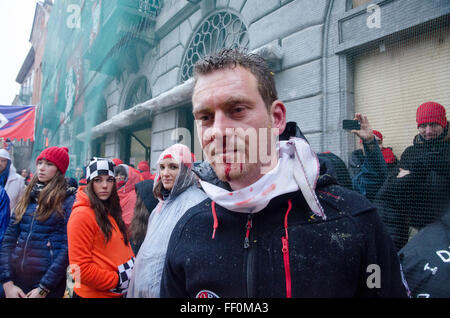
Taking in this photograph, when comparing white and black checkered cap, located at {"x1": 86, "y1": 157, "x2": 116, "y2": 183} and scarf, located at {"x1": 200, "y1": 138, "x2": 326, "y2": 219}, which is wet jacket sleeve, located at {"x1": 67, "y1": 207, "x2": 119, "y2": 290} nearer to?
white and black checkered cap, located at {"x1": 86, "y1": 157, "x2": 116, "y2": 183}

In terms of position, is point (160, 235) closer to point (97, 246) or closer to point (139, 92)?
point (97, 246)

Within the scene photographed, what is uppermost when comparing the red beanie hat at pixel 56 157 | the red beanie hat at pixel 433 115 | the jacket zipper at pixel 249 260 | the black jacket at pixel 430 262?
the red beanie hat at pixel 433 115

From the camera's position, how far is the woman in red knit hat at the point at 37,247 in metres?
2.40

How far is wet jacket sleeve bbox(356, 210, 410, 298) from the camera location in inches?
38.1

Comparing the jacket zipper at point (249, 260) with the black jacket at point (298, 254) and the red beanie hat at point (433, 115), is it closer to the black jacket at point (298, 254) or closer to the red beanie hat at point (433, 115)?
the black jacket at point (298, 254)

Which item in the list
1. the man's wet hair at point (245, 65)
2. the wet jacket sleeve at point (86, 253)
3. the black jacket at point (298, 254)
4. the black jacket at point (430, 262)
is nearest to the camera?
the black jacket at point (298, 254)

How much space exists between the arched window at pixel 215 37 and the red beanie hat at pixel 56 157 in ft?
12.9

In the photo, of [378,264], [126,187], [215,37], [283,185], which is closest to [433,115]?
[378,264]

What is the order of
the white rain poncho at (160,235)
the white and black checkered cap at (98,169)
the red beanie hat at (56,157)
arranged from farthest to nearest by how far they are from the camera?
the red beanie hat at (56,157) < the white and black checkered cap at (98,169) < the white rain poncho at (160,235)

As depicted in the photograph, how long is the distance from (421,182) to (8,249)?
154 inches

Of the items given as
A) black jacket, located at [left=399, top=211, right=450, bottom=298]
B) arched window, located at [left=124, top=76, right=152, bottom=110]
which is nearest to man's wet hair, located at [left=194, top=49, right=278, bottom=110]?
black jacket, located at [left=399, top=211, right=450, bottom=298]

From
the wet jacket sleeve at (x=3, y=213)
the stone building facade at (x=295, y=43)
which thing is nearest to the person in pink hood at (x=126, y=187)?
the wet jacket sleeve at (x=3, y=213)
